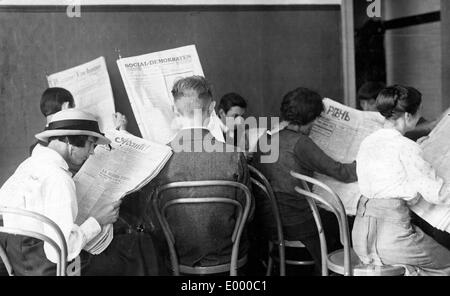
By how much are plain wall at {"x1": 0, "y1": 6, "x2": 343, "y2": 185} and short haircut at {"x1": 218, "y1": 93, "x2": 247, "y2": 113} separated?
0.05 m

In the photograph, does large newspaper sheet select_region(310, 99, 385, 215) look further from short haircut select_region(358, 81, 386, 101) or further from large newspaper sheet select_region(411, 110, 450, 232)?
large newspaper sheet select_region(411, 110, 450, 232)

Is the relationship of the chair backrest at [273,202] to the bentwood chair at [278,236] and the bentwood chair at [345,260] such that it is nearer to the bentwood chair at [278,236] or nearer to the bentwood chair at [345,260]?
the bentwood chair at [278,236]

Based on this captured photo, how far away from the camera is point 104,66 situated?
285 centimetres

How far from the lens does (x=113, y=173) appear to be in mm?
2094

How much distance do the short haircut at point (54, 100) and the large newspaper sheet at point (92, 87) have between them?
0.10 m

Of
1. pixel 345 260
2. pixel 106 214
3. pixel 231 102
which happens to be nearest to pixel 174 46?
pixel 231 102

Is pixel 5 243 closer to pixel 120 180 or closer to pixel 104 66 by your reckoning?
pixel 120 180

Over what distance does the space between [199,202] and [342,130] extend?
870 millimetres

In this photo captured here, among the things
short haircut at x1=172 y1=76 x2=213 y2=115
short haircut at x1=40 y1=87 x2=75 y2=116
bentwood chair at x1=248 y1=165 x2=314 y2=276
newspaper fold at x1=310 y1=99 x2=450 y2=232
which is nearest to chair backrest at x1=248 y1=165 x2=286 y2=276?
bentwood chair at x1=248 y1=165 x2=314 y2=276

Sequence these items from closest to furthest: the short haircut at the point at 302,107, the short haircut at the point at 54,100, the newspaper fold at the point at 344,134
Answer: the newspaper fold at the point at 344,134 → the short haircut at the point at 302,107 → the short haircut at the point at 54,100

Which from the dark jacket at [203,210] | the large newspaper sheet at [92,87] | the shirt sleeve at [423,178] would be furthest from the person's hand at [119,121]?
the shirt sleeve at [423,178]

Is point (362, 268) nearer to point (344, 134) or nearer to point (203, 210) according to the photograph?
point (203, 210)

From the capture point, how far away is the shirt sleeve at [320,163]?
238cm

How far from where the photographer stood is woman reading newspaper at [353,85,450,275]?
75.9 inches
